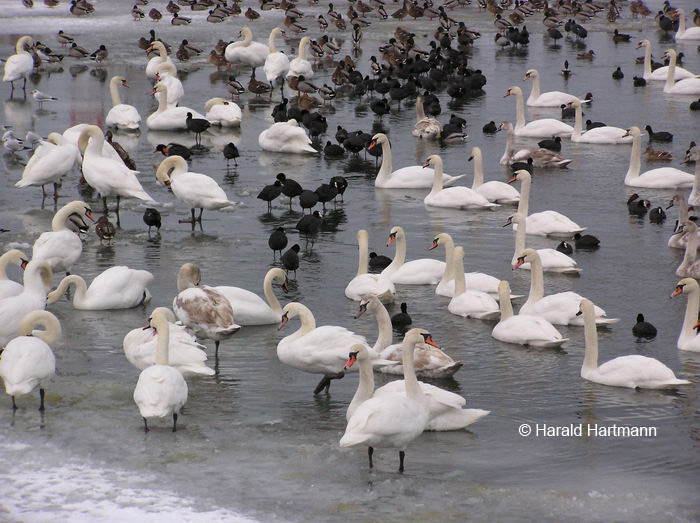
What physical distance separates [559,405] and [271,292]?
3.37 meters

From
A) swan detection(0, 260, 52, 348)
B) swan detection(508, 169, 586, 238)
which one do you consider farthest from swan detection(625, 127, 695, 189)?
swan detection(0, 260, 52, 348)

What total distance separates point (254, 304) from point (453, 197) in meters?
5.82

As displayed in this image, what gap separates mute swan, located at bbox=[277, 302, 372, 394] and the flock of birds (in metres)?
0.01

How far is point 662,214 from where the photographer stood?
16.5 m

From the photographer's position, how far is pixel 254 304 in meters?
12.0

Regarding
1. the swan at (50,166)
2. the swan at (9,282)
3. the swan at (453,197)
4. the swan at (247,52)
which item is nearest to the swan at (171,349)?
the swan at (9,282)

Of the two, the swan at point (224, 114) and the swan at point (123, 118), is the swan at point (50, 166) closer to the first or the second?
the swan at point (123, 118)

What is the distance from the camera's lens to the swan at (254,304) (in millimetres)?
11867

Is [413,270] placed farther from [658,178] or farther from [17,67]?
[17,67]

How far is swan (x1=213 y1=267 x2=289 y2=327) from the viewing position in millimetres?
11867

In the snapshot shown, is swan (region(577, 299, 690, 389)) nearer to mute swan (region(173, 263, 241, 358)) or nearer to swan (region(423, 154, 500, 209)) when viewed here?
mute swan (region(173, 263, 241, 358))

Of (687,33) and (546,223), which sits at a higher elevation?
(687,33)

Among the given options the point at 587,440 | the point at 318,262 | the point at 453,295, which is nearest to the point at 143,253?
the point at 318,262

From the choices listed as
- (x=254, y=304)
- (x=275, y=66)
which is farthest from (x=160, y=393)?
(x=275, y=66)
